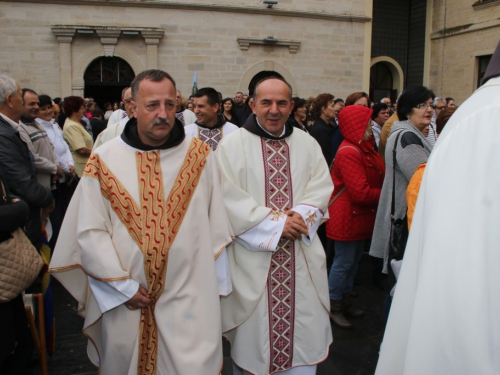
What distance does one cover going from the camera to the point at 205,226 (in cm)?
237

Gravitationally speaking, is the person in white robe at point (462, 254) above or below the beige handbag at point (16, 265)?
above

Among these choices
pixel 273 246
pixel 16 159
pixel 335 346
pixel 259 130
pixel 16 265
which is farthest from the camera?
pixel 335 346

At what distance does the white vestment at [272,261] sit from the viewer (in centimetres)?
270

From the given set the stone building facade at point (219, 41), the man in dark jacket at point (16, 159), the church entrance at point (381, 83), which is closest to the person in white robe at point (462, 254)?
the man in dark jacket at point (16, 159)

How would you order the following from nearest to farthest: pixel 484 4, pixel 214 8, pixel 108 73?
pixel 214 8
pixel 108 73
pixel 484 4

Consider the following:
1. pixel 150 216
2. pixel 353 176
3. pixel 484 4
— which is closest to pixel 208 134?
pixel 353 176

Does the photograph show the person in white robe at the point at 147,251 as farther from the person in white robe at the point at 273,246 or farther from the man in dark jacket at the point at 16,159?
the man in dark jacket at the point at 16,159

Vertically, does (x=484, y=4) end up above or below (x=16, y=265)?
above

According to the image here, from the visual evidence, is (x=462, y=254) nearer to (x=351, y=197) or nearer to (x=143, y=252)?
(x=143, y=252)

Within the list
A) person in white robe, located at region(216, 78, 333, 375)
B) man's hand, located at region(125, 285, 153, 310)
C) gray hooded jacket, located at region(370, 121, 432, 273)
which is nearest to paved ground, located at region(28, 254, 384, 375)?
gray hooded jacket, located at region(370, 121, 432, 273)

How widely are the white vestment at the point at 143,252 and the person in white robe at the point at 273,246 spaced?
1.25ft

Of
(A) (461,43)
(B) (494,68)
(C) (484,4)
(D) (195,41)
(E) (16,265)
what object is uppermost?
(C) (484,4)

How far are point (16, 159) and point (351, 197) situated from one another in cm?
258

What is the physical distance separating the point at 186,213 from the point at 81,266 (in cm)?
57
